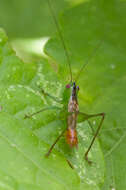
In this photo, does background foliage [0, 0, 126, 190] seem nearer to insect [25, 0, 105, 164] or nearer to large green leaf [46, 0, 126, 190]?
large green leaf [46, 0, 126, 190]

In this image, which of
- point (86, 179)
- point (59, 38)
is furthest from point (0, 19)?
point (86, 179)

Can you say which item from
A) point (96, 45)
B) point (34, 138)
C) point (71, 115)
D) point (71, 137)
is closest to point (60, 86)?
point (71, 115)

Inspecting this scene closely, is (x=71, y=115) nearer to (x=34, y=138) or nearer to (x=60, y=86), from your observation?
(x=60, y=86)

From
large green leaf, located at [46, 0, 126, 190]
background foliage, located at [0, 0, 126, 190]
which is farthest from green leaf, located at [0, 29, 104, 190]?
large green leaf, located at [46, 0, 126, 190]

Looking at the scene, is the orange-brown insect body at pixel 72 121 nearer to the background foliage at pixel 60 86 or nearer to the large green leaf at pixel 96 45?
the background foliage at pixel 60 86

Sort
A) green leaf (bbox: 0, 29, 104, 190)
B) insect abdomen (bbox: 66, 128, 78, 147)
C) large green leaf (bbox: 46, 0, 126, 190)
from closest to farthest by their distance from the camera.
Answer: green leaf (bbox: 0, 29, 104, 190) < insect abdomen (bbox: 66, 128, 78, 147) < large green leaf (bbox: 46, 0, 126, 190)

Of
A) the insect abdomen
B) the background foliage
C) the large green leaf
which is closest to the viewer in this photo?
the background foliage

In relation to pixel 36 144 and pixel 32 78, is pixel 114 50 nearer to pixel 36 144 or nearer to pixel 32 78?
pixel 32 78
